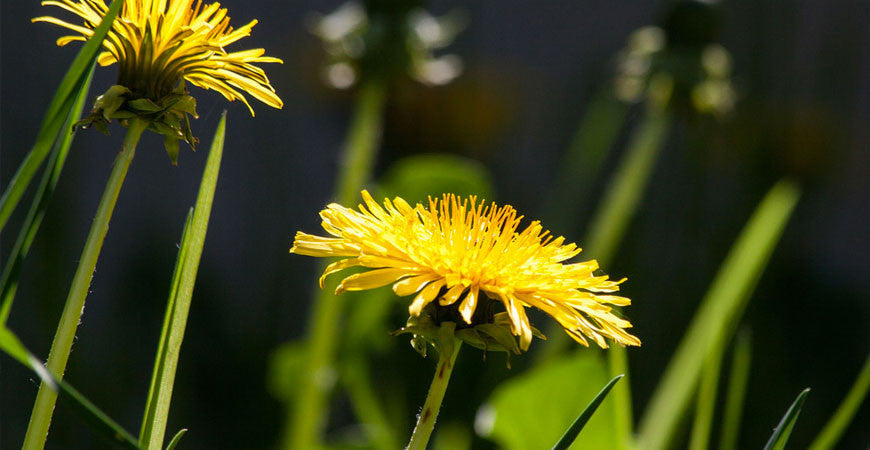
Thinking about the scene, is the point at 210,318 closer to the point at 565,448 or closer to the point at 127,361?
the point at 127,361

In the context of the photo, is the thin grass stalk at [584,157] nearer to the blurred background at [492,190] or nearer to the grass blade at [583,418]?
the blurred background at [492,190]

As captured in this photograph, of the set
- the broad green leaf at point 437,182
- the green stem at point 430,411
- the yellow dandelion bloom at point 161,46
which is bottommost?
the broad green leaf at point 437,182

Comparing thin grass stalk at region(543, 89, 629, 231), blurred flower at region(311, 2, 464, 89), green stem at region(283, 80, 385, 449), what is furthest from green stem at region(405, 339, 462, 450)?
thin grass stalk at region(543, 89, 629, 231)

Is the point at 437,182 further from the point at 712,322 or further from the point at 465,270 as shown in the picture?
the point at 465,270

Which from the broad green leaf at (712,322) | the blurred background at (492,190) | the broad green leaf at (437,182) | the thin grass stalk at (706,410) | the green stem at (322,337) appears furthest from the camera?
the blurred background at (492,190)

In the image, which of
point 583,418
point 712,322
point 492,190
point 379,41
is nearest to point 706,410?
point 712,322

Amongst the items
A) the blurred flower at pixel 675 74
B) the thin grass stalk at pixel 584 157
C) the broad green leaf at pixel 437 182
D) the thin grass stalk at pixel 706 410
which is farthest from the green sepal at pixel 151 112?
the thin grass stalk at pixel 584 157
